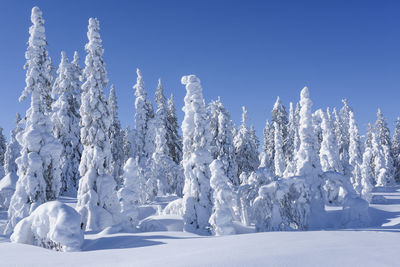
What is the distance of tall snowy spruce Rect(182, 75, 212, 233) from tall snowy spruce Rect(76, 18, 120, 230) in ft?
15.3

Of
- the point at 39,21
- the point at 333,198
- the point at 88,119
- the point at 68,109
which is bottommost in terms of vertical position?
the point at 333,198

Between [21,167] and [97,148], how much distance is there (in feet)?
14.2

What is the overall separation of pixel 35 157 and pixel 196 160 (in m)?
9.31

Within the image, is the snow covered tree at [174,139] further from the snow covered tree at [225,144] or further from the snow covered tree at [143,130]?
the snow covered tree at [225,144]

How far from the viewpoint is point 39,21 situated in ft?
68.6

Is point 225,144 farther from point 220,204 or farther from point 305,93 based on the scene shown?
point 220,204

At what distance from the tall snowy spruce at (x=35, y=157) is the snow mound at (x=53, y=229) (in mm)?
8034

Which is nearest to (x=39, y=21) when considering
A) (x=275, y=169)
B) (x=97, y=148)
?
(x=97, y=148)

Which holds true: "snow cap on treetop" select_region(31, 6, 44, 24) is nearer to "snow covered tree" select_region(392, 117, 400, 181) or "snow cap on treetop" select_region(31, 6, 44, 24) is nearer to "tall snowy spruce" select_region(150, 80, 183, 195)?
"tall snowy spruce" select_region(150, 80, 183, 195)

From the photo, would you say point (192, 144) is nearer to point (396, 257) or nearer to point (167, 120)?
point (396, 257)

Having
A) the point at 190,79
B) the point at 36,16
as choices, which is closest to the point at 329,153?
the point at 190,79

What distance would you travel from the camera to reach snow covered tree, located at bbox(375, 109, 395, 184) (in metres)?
55.1

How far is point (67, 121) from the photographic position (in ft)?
102

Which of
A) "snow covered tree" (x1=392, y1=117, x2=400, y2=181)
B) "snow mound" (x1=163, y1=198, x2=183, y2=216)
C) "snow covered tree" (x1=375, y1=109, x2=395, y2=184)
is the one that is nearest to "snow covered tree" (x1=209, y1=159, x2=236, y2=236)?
"snow mound" (x1=163, y1=198, x2=183, y2=216)
